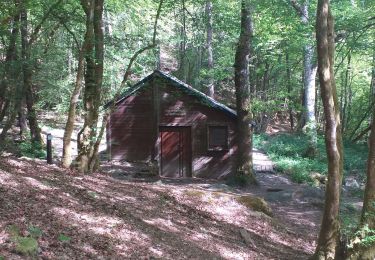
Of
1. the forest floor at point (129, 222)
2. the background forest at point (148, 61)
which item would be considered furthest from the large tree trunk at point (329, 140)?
the forest floor at point (129, 222)

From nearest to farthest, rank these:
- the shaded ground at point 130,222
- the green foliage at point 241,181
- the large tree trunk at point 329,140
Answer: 1. the shaded ground at point 130,222
2. the large tree trunk at point 329,140
3. the green foliage at point 241,181

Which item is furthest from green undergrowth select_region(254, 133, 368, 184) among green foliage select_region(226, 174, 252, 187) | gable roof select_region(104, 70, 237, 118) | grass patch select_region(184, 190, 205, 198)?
grass patch select_region(184, 190, 205, 198)

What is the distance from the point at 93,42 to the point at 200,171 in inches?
487

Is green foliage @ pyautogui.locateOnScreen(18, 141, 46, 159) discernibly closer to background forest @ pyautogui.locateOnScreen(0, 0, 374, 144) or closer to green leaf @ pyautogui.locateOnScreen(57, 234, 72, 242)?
background forest @ pyautogui.locateOnScreen(0, 0, 374, 144)

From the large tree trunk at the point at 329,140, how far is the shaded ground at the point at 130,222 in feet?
5.11

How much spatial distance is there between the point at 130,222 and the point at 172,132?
48.4 feet

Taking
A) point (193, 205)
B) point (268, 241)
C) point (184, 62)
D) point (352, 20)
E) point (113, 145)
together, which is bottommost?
point (268, 241)

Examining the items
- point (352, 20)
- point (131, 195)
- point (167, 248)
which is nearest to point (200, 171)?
point (352, 20)

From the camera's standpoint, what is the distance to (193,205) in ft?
37.6

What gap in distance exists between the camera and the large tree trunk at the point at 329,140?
7.95 meters

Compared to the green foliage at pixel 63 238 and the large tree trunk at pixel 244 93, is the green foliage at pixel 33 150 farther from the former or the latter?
the green foliage at pixel 63 238

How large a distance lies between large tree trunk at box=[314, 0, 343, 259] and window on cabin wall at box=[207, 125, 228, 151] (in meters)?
14.1

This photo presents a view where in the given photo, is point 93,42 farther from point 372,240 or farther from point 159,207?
point 372,240

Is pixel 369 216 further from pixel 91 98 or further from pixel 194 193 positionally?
pixel 91 98
